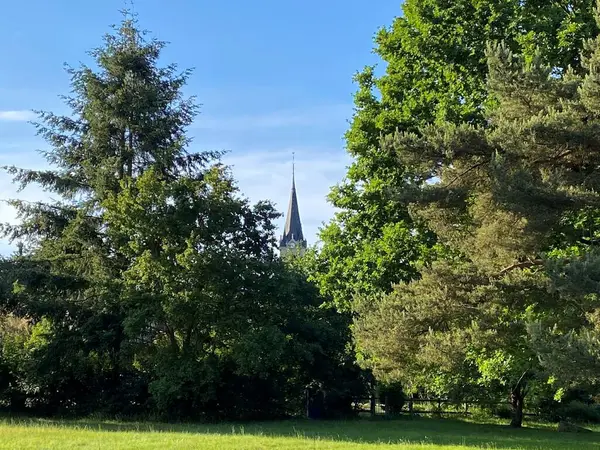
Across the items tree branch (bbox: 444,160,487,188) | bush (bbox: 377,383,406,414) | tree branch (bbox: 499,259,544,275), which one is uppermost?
tree branch (bbox: 444,160,487,188)

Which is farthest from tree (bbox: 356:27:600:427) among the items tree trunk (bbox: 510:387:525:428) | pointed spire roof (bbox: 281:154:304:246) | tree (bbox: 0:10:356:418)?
pointed spire roof (bbox: 281:154:304:246)

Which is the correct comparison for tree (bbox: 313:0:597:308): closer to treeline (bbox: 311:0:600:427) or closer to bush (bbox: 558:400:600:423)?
treeline (bbox: 311:0:600:427)

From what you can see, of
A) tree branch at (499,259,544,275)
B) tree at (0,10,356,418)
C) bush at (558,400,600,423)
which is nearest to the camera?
tree branch at (499,259,544,275)

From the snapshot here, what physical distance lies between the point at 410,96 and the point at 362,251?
438cm

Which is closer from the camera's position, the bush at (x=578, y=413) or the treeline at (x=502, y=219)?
the treeline at (x=502, y=219)

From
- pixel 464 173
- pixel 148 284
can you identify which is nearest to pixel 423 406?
pixel 148 284

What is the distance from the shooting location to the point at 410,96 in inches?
636

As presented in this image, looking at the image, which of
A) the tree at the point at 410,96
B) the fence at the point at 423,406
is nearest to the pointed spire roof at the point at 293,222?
the fence at the point at 423,406

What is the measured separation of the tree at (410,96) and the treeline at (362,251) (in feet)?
0.18

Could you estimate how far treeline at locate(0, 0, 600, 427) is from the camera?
33.0 feet

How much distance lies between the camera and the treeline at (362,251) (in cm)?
1005

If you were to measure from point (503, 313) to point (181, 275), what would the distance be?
12.2 meters

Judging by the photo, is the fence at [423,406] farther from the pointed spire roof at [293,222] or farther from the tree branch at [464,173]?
the pointed spire roof at [293,222]

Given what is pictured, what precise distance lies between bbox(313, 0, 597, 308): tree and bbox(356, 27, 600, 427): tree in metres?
2.95
